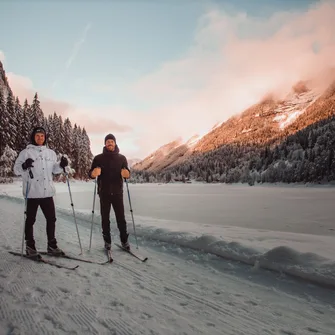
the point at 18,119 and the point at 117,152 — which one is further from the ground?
the point at 18,119

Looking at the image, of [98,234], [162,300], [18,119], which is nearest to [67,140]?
[18,119]

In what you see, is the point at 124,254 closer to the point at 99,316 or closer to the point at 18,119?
the point at 99,316

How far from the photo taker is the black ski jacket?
18.5 ft

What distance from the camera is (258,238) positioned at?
6293 mm

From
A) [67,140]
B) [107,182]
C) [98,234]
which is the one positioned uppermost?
[67,140]

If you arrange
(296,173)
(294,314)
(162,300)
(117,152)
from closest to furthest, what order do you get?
(294,314)
(162,300)
(117,152)
(296,173)

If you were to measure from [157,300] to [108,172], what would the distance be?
3.20 metres

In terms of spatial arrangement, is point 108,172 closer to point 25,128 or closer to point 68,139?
point 25,128

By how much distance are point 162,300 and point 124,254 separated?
242 centimetres

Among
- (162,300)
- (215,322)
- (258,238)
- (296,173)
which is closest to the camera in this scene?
(215,322)

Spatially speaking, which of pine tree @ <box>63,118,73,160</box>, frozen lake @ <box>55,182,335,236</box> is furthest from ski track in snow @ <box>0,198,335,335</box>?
pine tree @ <box>63,118,73,160</box>

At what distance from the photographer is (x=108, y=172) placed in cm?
567

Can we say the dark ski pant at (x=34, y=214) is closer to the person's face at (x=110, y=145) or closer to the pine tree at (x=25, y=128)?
the person's face at (x=110, y=145)

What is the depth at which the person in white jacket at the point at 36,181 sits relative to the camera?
4953mm
